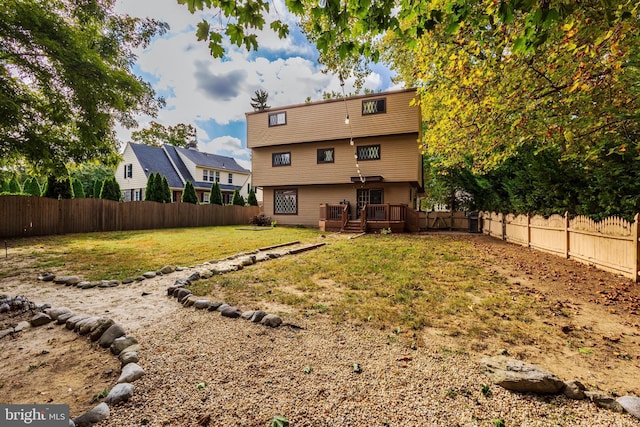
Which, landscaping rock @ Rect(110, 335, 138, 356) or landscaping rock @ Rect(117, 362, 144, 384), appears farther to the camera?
landscaping rock @ Rect(110, 335, 138, 356)

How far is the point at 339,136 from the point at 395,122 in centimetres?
337

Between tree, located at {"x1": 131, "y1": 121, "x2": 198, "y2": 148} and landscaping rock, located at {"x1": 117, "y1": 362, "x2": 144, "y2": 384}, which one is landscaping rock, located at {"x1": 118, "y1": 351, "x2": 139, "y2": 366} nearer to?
landscaping rock, located at {"x1": 117, "y1": 362, "x2": 144, "y2": 384}

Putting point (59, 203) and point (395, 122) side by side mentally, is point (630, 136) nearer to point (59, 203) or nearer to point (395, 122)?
point (395, 122)

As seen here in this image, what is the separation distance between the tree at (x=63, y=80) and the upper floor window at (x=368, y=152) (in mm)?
11389

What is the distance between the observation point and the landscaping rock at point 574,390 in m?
2.02

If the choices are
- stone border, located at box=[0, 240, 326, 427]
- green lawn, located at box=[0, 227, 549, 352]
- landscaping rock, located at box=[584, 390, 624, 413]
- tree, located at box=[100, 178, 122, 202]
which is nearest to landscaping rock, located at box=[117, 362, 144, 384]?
stone border, located at box=[0, 240, 326, 427]

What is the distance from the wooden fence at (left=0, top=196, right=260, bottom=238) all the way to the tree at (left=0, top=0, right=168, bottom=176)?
389 cm

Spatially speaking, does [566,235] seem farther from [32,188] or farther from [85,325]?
[32,188]

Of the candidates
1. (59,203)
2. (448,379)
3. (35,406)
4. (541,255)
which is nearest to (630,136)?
(541,255)

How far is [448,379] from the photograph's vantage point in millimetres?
2230

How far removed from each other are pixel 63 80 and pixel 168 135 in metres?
31.8

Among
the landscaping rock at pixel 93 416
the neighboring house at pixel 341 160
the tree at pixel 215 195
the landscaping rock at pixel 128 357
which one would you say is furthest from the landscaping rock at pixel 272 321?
the tree at pixel 215 195

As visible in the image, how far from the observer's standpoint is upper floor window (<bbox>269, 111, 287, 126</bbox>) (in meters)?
18.3

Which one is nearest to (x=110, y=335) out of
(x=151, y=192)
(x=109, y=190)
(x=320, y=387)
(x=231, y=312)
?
(x=231, y=312)
